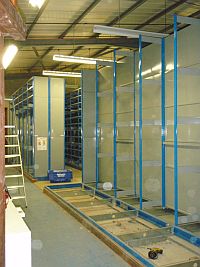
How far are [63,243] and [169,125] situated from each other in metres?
3.08

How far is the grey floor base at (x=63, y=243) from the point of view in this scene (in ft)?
13.9

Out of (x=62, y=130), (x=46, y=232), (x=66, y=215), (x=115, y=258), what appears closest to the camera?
(x=115, y=258)

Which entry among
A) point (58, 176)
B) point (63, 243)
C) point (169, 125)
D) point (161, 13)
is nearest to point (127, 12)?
point (161, 13)

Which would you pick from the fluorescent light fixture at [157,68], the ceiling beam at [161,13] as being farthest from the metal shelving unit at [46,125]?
the fluorescent light fixture at [157,68]

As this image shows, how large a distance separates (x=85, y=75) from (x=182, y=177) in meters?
4.99

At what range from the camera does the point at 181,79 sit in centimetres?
595

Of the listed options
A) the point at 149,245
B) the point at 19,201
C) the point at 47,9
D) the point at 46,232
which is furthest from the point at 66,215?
the point at 47,9

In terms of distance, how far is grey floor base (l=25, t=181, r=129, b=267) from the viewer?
4223mm

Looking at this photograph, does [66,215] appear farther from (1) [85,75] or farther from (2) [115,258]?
(1) [85,75]

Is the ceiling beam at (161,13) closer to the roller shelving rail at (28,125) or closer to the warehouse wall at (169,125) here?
the warehouse wall at (169,125)

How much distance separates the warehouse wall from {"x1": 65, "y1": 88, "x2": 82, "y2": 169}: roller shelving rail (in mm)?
5254

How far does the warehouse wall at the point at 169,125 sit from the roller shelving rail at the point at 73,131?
207 inches

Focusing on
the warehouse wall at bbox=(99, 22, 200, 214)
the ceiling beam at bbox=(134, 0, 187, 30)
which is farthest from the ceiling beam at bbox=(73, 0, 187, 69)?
the warehouse wall at bbox=(99, 22, 200, 214)

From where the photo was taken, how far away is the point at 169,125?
634cm
